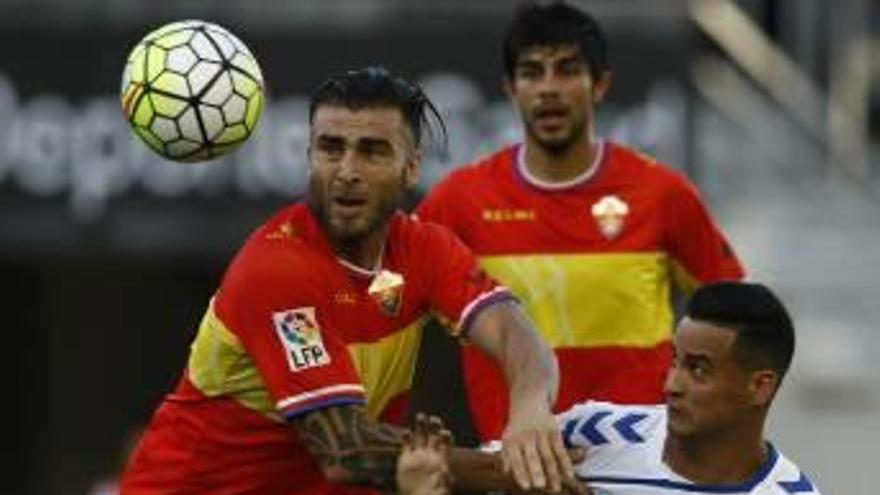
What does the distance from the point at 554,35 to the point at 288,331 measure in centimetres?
252

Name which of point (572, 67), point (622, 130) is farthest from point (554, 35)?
point (622, 130)

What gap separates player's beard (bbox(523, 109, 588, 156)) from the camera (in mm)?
10008

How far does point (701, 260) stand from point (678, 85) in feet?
21.4

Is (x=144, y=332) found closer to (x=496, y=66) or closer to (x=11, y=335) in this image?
(x=11, y=335)

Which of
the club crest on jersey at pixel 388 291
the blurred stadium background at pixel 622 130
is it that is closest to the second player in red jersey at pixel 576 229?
the club crest on jersey at pixel 388 291

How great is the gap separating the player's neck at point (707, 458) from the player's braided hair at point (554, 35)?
8.21 ft

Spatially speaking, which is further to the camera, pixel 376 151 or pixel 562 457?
pixel 376 151

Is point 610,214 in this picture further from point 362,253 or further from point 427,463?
point 427,463

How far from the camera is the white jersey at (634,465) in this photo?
795 centimetres

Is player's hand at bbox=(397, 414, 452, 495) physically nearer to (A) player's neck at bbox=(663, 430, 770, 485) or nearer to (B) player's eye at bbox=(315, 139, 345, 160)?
(A) player's neck at bbox=(663, 430, 770, 485)

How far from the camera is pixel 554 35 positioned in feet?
33.3

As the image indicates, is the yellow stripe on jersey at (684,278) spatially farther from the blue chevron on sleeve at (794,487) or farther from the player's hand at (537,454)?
the player's hand at (537,454)

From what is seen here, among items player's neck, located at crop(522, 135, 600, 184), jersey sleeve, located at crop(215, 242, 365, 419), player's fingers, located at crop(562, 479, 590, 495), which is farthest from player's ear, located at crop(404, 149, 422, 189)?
player's neck, located at crop(522, 135, 600, 184)

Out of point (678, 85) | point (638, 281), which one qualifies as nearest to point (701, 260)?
point (638, 281)
